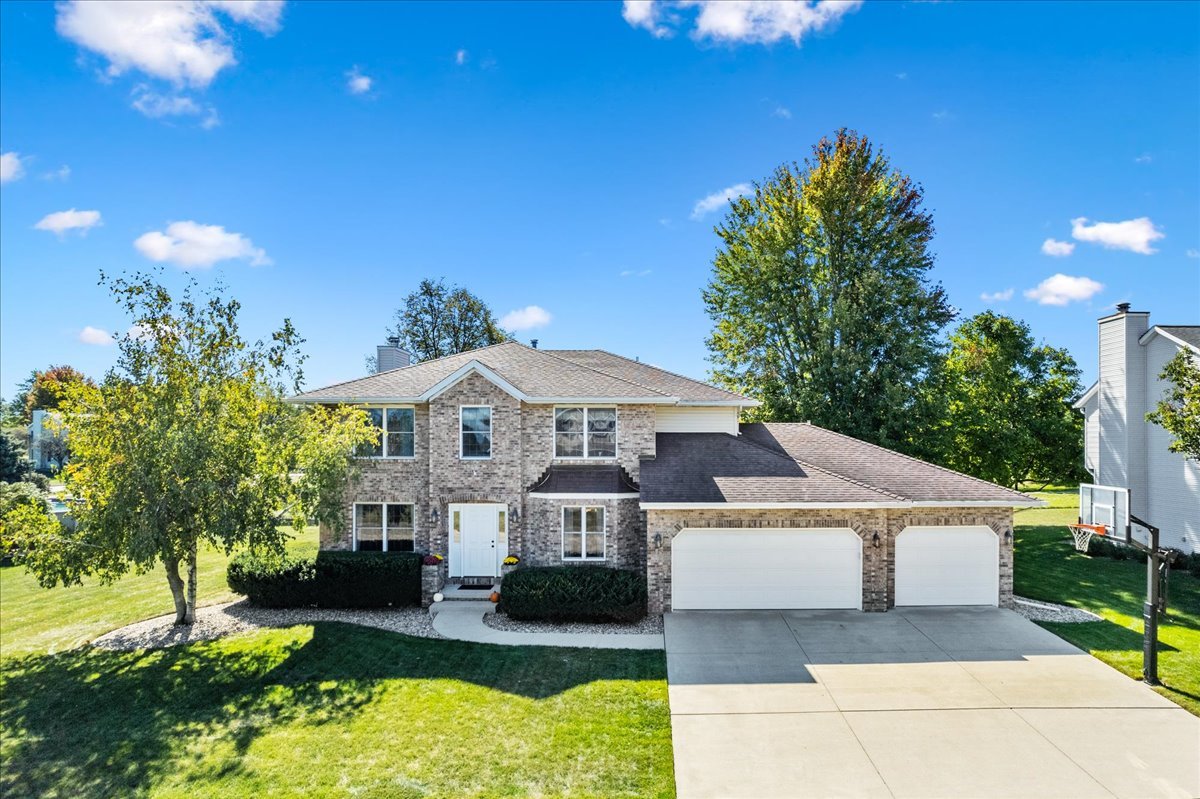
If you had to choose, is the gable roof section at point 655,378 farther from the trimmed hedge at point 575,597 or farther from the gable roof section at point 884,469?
the trimmed hedge at point 575,597

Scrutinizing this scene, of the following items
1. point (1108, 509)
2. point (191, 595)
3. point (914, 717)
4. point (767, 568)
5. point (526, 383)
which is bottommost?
point (914, 717)

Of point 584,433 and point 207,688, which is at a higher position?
point 584,433

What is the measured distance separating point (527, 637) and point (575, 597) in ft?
4.74

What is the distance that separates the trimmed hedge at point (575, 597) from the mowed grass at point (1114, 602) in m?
9.22

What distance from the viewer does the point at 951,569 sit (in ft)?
46.4

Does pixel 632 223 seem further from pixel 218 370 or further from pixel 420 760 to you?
pixel 420 760

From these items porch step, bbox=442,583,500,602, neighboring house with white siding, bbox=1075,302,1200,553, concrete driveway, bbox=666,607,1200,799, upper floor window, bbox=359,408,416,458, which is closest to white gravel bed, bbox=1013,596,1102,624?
concrete driveway, bbox=666,607,1200,799

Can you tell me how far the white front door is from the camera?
16.5 metres

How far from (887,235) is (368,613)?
81.8 feet

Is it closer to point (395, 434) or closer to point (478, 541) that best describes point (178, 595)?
point (395, 434)

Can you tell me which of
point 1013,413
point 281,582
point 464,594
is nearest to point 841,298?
point 1013,413

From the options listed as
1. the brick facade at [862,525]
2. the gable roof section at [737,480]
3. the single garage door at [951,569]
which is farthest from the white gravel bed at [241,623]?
the single garage door at [951,569]

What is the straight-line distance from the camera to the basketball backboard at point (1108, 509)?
41.0 ft

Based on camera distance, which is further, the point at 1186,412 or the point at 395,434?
the point at 395,434
